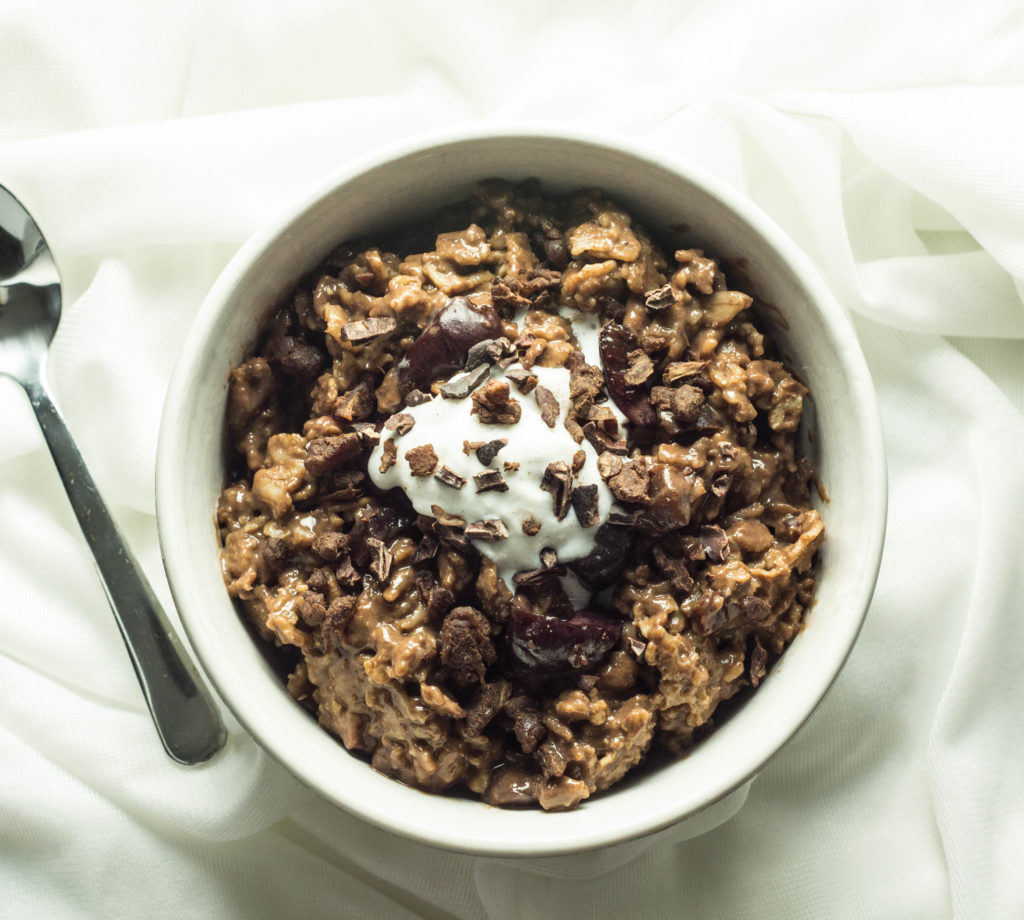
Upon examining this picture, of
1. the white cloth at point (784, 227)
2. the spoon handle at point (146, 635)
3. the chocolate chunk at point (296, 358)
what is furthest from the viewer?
the white cloth at point (784, 227)

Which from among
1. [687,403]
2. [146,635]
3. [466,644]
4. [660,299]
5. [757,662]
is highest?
[660,299]

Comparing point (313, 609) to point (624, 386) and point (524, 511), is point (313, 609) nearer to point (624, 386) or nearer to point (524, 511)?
point (524, 511)

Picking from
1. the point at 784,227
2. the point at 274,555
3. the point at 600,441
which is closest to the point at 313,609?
the point at 274,555

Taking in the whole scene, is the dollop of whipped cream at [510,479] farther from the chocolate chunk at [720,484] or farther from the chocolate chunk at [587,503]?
the chocolate chunk at [720,484]

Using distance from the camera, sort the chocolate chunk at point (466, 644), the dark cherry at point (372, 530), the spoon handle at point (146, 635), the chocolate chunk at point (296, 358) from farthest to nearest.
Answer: the spoon handle at point (146, 635), the chocolate chunk at point (296, 358), the dark cherry at point (372, 530), the chocolate chunk at point (466, 644)

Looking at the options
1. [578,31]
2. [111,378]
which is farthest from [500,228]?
[111,378]

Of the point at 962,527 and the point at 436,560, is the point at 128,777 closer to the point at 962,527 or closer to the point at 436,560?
the point at 436,560

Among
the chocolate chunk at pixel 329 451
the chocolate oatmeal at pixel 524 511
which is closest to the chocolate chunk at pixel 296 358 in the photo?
the chocolate oatmeal at pixel 524 511
